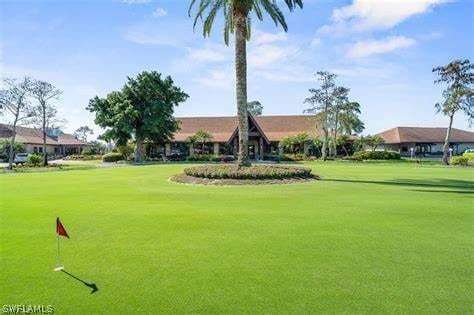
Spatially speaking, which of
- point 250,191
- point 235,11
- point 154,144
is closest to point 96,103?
point 154,144

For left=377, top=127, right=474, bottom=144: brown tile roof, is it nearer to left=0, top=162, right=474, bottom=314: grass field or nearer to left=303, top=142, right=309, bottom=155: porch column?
left=303, top=142, right=309, bottom=155: porch column

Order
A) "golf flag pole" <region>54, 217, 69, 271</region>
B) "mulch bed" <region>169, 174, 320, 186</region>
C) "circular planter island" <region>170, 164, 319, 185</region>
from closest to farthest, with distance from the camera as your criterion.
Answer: "golf flag pole" <region>54, 217, 69, 271</region> → "mulch bed" <region>169, 174, 320, 186</region> → "circular planter island" <region>170, 164, 319, 185</region>

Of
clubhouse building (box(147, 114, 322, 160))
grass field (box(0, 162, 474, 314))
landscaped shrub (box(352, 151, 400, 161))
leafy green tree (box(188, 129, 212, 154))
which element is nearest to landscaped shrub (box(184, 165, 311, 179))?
grass field (box(0, 162, 474, 314))

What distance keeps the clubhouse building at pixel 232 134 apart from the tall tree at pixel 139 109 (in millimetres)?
7372

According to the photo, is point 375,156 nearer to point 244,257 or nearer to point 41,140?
point 244,257

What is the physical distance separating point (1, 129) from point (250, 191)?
224ft

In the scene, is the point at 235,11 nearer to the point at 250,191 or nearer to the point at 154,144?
the point at 250,191

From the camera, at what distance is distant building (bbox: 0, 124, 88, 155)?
7219 cm

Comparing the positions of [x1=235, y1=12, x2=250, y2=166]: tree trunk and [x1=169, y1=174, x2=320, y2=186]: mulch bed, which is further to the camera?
[x1=235, y1=12, x2=250, y2=166]: tree trunk

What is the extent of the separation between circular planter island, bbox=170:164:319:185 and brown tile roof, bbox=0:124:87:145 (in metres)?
60.4

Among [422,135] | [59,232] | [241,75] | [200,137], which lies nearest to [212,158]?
[200,137]

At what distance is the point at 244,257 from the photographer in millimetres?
6945

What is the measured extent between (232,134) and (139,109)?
532 inches

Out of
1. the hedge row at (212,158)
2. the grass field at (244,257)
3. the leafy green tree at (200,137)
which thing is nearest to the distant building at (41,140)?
the leafy green tree at (200,137)
